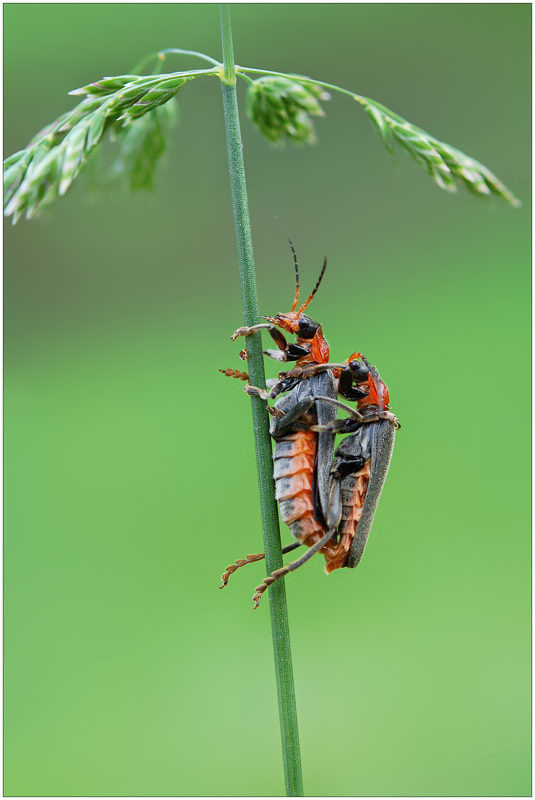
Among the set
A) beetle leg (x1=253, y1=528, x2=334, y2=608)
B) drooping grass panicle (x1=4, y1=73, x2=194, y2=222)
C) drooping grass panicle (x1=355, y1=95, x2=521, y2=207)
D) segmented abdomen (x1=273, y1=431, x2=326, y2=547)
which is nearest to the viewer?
drooping grass panicle (x1=4, y1=73, x2=194, y2=222)

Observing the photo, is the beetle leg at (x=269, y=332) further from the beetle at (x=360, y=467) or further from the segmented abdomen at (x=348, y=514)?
the segmented abdomen at (x=348, y=514)

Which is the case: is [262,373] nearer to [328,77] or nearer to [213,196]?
[213,196]

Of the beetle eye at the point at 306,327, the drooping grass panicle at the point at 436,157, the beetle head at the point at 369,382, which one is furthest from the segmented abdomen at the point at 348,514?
the drooping grass panicle at the point at 436,157

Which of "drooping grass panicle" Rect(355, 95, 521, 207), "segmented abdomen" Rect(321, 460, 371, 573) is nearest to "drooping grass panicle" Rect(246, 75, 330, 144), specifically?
"drooping grass panicle" Rect(355, 95, 521, 207)

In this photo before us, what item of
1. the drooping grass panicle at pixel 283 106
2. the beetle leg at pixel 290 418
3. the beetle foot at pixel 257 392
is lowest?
the beetle leg at pixel 290 418

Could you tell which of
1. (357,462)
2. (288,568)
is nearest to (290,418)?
(357,462)

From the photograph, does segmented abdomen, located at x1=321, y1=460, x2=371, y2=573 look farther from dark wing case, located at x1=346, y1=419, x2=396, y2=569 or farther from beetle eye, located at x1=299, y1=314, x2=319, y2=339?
beetle eye, located at x1=299, y1=314, x2=319, y2=339
